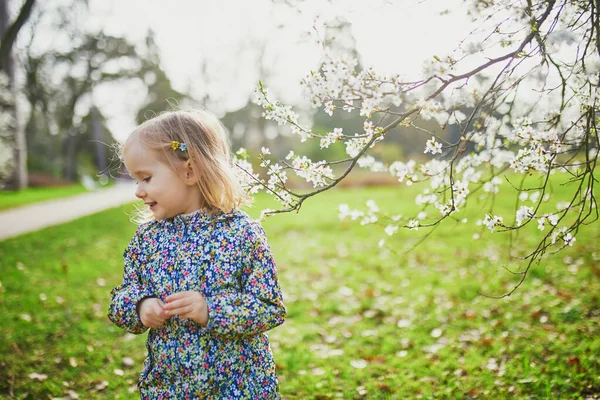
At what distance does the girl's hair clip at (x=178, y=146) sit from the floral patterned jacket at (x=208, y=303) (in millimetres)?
296

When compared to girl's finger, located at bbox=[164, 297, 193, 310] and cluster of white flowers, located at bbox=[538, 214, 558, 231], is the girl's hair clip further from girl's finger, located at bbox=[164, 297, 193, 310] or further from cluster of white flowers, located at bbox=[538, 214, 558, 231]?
cluster of white flowers, located at bbox=[538, 214, 558, 231]

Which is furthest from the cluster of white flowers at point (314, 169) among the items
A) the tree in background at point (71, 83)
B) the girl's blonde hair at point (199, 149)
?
the tree in background at point (71, 83)

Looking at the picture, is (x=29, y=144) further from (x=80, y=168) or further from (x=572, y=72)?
(x=572, y=72)

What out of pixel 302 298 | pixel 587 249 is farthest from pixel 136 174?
pixel 587 249

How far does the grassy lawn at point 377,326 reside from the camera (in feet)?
9.78

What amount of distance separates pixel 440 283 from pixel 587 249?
2.36 metres

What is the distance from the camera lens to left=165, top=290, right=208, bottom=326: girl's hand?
5.03ft

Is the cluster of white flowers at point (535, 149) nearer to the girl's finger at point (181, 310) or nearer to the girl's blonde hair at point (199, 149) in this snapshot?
the girl's blonde hair at point (199, 149)

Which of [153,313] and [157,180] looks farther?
[157,180]

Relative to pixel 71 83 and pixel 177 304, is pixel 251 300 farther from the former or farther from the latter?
pixel 71 83

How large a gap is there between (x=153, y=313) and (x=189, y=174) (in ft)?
1.81

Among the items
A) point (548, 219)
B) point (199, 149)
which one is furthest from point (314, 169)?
point (548, 219)

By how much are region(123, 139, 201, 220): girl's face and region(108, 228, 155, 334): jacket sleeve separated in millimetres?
195

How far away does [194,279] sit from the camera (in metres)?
1.66
